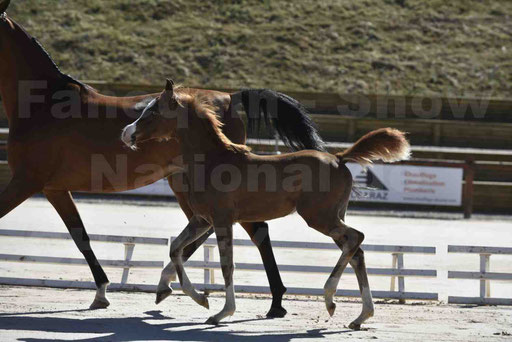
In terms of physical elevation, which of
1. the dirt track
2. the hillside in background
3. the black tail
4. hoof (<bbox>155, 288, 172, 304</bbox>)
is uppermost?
the hillside in background

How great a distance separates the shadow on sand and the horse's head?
157 centimetres

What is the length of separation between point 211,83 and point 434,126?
26.8ft

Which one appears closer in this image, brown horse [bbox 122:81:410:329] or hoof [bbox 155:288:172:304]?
brown horse [bbox 122:81:410:329]

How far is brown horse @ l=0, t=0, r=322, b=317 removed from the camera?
25.9 feet

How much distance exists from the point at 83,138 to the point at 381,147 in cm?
293

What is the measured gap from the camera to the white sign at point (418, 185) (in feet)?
64.8

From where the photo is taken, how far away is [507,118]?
2603 centimetres

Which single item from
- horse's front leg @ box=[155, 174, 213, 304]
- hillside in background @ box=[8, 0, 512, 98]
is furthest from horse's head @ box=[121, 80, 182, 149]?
hillside in background @ box=[8, 0, 512, 98]

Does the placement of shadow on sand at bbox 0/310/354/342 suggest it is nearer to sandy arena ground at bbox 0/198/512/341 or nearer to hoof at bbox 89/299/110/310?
sandy arena ground at bbox 0/198/512/341

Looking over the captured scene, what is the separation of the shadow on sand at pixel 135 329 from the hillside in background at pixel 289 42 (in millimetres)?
21143

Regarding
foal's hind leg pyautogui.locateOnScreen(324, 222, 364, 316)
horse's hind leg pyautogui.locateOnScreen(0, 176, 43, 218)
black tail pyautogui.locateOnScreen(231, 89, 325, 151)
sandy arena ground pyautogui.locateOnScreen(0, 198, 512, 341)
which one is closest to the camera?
sandy arena ground pyautogui.locateOnScreen(0, 198, 512, 341)

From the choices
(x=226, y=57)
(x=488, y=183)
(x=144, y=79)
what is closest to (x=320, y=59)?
(x=226, y=57)

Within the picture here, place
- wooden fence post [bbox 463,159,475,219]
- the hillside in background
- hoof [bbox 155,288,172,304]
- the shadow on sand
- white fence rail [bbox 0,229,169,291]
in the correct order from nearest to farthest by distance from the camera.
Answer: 1. the shadow on sand
2. hoof [bbox 155,288,172,304]
3. white fence rail [bbox 0,229,169,291]
4. wooden fence post [bbox 463,159,475,219]
5. the hillside in background

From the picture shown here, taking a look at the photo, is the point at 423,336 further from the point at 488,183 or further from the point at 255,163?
the point at 488,183
